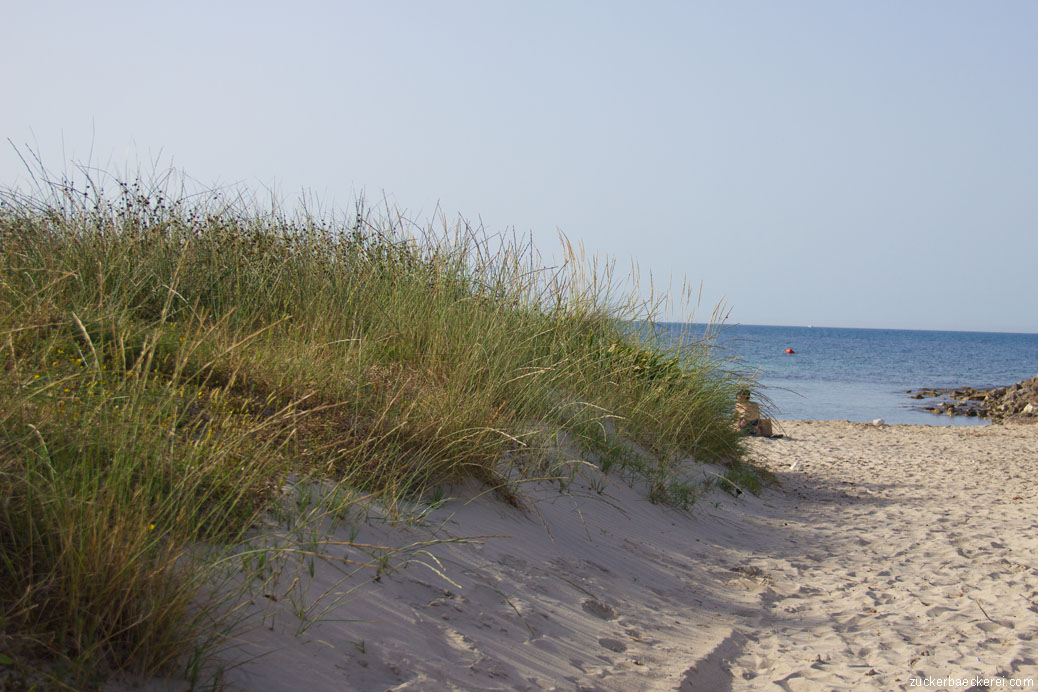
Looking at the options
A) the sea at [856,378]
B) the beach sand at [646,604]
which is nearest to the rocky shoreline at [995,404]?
the sea at [856,378]

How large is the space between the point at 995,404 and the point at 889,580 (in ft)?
76.3

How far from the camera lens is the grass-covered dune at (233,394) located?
2.12 meters

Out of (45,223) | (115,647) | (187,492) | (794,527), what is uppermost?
(45,223)

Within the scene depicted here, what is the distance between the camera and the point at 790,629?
3896 mm

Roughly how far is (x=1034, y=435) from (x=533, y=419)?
1626cm

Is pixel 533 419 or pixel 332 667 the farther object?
pixel 533 419

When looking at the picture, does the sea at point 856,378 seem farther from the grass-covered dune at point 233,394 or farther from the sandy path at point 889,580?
the sandy path at point 889,580

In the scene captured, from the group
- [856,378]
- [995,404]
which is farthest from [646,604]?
[856,378]

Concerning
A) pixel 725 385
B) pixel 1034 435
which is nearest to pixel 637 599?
pixel 725 385

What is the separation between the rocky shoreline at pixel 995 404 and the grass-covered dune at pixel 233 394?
18.4 meters

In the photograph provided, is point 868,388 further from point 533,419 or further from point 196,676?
point 196,676

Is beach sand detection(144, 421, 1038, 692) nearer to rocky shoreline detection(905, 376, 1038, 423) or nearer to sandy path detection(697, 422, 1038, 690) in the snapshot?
sandy path detection(697, 422, 1038, 690)

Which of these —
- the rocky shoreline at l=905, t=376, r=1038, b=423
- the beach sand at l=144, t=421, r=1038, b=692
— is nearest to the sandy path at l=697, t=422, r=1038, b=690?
the beach sand at l=144, t=421, r=1038, b=692

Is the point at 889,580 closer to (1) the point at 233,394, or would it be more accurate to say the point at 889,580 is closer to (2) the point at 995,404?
(1) the point at 233,394
